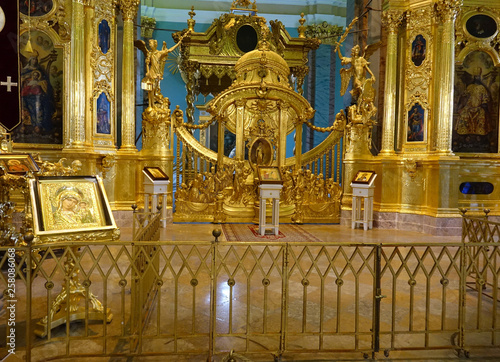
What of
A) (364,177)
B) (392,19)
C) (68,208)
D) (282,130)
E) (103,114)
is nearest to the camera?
(68,208)

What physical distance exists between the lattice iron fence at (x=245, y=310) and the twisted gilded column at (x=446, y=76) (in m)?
5.18

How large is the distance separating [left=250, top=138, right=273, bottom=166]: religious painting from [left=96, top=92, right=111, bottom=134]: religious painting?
3829 mm

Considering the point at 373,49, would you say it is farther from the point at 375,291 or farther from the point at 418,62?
the point at 375,291

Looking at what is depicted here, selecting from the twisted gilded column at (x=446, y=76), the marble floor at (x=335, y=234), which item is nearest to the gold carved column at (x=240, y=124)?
the marble floor at (x=335, y=234)

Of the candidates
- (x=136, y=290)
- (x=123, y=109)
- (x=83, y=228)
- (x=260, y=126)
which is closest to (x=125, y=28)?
(x=123, y=109)

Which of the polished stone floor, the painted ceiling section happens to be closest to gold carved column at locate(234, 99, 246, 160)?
the polished stone floor

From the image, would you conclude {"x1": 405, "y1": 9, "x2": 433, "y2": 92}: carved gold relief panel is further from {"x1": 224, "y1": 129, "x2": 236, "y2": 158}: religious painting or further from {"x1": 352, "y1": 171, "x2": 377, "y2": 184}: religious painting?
{"x1": 224, "y1": 129, "x2": 236, "y2": 158}: religious painting

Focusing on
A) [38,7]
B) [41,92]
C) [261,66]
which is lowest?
[41,92]

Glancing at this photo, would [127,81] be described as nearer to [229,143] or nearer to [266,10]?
[229,143]

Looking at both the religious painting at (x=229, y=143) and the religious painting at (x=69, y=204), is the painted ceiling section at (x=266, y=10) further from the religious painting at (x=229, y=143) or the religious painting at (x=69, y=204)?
the religious painting at (x=69, y=204)

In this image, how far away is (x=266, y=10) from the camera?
59.5 feet

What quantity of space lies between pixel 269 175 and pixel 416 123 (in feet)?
13.9

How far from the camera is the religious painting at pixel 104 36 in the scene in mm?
9739

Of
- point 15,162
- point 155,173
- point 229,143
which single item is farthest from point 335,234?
point 229,143
